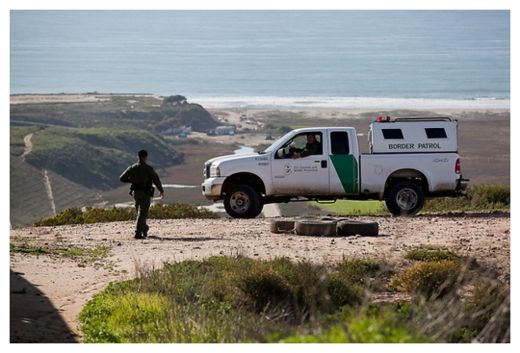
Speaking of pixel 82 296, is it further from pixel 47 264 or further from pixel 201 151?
pixel 201 151

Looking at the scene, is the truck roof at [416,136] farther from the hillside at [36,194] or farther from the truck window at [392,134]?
the hillside at [36,194]

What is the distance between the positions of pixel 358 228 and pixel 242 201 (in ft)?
13.2

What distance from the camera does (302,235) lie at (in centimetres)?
2419

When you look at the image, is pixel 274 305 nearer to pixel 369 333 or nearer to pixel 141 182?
pixel 369 333

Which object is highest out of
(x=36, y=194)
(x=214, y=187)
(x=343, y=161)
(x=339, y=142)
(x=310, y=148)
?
(x=339, y=142)

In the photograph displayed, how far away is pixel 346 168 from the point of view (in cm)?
2672

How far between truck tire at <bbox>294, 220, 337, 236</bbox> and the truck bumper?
10.2 ft

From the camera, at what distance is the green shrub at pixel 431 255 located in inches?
817

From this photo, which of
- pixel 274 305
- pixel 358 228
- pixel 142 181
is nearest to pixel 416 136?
pixel 358 228

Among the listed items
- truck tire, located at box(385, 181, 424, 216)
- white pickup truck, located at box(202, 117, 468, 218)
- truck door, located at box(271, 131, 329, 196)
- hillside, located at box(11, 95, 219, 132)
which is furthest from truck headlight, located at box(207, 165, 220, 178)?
hillside, located at box(11, 95, 219, 132)

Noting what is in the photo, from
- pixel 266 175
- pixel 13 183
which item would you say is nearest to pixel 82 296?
pixel 266 175

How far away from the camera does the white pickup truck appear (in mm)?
26734

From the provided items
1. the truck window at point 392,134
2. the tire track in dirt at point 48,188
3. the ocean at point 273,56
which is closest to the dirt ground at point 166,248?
the truck window at point 392,134

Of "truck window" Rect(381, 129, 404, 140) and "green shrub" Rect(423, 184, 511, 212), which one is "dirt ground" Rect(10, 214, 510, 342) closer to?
"truck window" Rect(381, 129, 404, 140)
